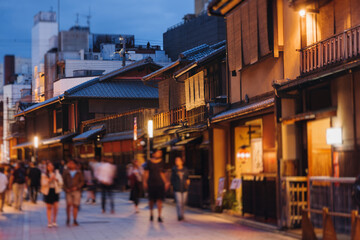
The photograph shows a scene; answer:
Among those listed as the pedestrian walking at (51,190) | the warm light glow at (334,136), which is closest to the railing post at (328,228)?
the warm light glow at (334,136)

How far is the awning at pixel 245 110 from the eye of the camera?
748 inches

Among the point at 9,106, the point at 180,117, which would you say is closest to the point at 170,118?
Result: the point at 180,117

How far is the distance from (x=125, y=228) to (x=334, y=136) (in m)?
→ 6.45

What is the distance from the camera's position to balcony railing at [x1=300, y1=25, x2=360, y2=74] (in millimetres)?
15062

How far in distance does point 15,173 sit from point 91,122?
2353cm

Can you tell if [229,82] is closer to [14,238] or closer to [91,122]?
[14,238]

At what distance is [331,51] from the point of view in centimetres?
1609

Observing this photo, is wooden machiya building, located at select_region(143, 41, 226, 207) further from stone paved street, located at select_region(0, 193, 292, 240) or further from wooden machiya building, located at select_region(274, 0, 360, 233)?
wooden machiya building, located at select_region(274, 0, 360, 233)

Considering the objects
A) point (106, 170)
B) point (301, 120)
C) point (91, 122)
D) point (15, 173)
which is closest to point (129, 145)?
point (91, 122)

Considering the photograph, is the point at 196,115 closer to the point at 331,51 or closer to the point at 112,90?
the point at 331,51

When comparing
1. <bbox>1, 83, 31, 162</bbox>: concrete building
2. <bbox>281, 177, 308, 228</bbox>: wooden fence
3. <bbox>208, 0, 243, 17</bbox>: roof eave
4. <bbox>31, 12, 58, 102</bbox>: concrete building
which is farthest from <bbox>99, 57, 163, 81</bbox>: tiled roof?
<bbox>31, 12, 58, 102</bbox>: concrete building

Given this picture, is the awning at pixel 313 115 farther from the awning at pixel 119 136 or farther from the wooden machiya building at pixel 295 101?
the awning at pixel 119 136

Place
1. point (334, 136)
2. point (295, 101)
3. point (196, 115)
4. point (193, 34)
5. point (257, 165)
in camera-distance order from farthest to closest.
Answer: point (193, 34) < point (196, 115) < point (257, 165) < point (295, 101) < point (334, 136)

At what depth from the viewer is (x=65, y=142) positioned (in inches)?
2141
